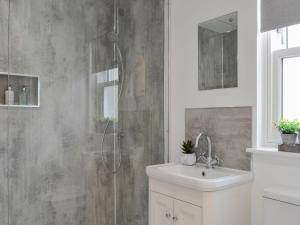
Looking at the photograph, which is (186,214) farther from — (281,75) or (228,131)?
(281,75)

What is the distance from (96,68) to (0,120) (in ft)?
2.77

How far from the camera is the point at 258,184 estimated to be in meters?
1.87

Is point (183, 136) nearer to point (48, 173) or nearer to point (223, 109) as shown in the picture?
point (223, 109)

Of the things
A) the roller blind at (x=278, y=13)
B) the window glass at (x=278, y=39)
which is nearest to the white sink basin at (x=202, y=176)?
the window glass at (x=278, y=39)

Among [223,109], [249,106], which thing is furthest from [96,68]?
[249,106]

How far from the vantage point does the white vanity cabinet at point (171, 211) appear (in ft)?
5.74

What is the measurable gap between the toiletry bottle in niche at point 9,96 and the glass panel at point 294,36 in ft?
6.56

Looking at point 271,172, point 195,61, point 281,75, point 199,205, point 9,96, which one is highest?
point 195,61

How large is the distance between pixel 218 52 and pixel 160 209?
1.30 metres

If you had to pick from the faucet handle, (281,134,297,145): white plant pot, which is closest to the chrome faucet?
the faucet handle

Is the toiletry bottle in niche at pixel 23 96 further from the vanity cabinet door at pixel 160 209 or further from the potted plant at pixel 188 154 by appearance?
the potted plant at pixel 188 154

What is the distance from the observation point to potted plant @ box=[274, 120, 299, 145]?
1.68 metres

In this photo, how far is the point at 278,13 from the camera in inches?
70.6

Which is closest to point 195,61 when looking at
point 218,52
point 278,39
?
point 218,52
